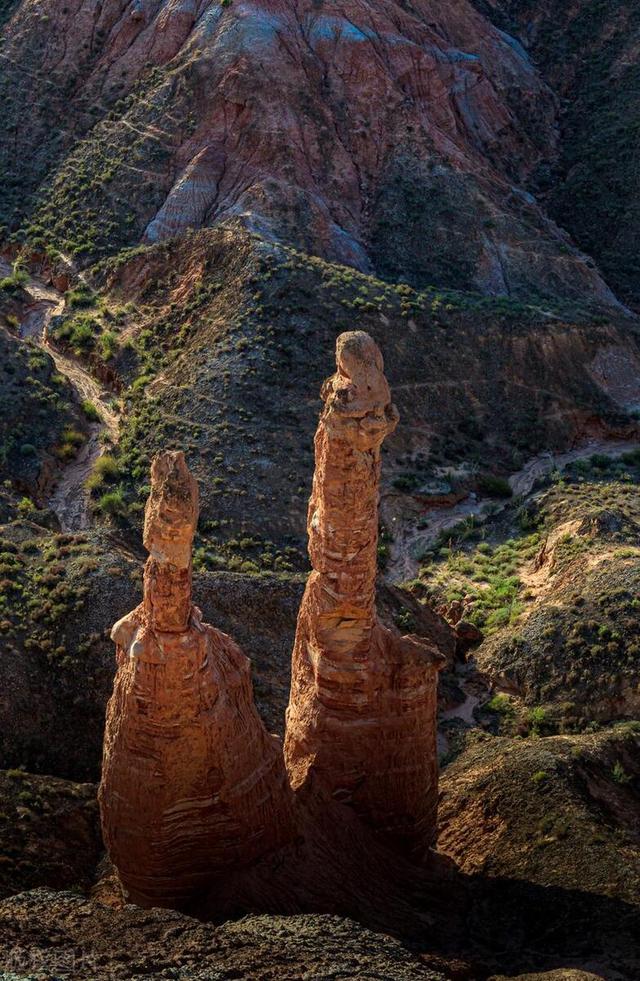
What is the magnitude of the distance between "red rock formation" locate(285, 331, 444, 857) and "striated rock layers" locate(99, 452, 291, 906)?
1.76 meters

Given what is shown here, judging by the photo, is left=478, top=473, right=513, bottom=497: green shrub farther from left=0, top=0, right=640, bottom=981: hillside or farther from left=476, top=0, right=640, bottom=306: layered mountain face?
left=476, top=0, right=640, bottom=306: layered mountain face

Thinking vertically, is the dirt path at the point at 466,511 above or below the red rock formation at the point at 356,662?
above

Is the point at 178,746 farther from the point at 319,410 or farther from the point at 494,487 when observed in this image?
the point at 494,487

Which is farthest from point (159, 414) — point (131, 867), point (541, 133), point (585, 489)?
point (541, 133)

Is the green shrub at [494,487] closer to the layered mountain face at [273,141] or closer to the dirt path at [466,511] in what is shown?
the dirt path at [466,511]

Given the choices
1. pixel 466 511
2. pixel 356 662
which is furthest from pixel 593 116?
pixel 356 662

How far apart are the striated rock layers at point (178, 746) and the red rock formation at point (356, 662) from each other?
176 cm

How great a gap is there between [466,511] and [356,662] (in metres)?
33.5

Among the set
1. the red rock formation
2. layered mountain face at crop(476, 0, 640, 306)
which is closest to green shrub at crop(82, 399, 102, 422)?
the red rock formation

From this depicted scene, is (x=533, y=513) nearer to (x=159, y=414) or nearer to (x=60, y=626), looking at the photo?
(x=159, y=414)

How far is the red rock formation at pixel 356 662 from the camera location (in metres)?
21.6

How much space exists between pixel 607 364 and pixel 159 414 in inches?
999

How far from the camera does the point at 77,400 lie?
189 ft

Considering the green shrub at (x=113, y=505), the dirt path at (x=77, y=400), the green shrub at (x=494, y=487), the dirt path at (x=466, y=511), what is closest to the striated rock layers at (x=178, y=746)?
the dirt path at (x=77, y=400)
